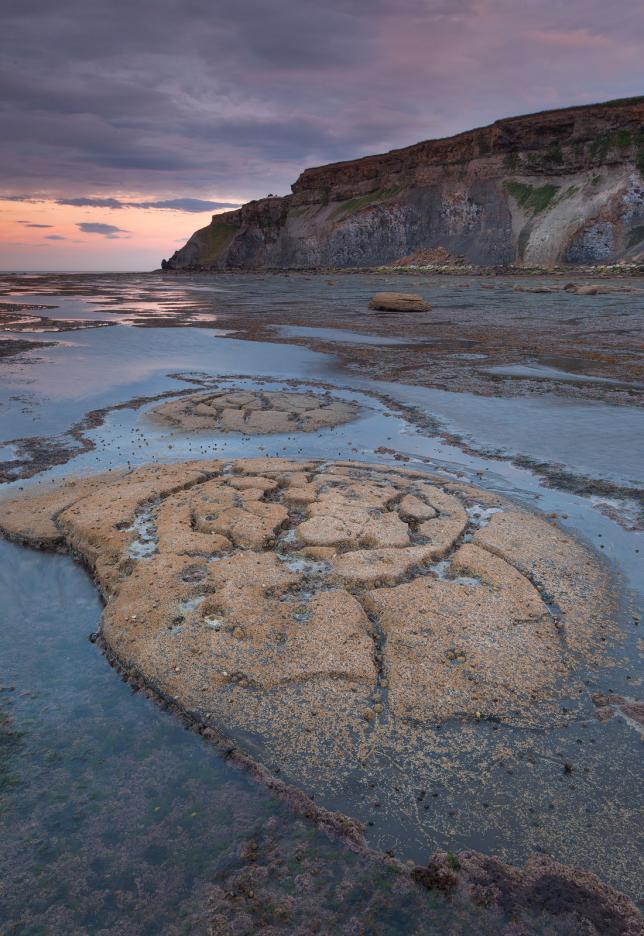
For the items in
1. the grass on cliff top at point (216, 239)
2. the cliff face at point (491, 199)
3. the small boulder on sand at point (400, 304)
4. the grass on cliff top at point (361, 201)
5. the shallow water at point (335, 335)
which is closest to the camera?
the shallow water at point (335, 335)

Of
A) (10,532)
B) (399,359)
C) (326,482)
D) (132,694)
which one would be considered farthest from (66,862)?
(399,359)

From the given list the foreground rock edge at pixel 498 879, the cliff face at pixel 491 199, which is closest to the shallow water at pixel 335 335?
the foreground rock edge at pixel 498 879

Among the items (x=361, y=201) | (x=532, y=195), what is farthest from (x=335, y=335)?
(x=361, y=201)

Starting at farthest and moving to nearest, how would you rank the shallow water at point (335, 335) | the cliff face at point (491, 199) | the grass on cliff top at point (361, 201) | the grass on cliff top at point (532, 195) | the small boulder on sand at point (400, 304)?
the grass on cliff top at point (361, 201), the grass on cliff top at point (532, 195), the cliff face at point (491, 199), the small boulder on sand at point (400, 304), the shallow water at point (335, 335)

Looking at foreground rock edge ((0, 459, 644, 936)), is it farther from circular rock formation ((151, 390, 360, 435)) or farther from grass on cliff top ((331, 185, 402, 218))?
grass on cliff top ((331, 185, 402, 218))

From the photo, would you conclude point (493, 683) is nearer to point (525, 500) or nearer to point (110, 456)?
point (525, 500)

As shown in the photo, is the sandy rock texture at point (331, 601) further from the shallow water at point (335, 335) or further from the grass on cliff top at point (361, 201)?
the grass on cliff top at point (361, 201)

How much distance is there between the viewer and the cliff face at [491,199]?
58750 mm

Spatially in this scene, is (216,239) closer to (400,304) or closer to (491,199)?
(491,199)

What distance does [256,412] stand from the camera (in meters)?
8.39

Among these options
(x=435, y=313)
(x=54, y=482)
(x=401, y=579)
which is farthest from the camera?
(x=435, y=313)

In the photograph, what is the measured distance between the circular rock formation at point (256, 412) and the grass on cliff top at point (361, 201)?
270 feet

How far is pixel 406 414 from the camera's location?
8.52 metres

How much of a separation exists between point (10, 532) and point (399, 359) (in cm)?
966
